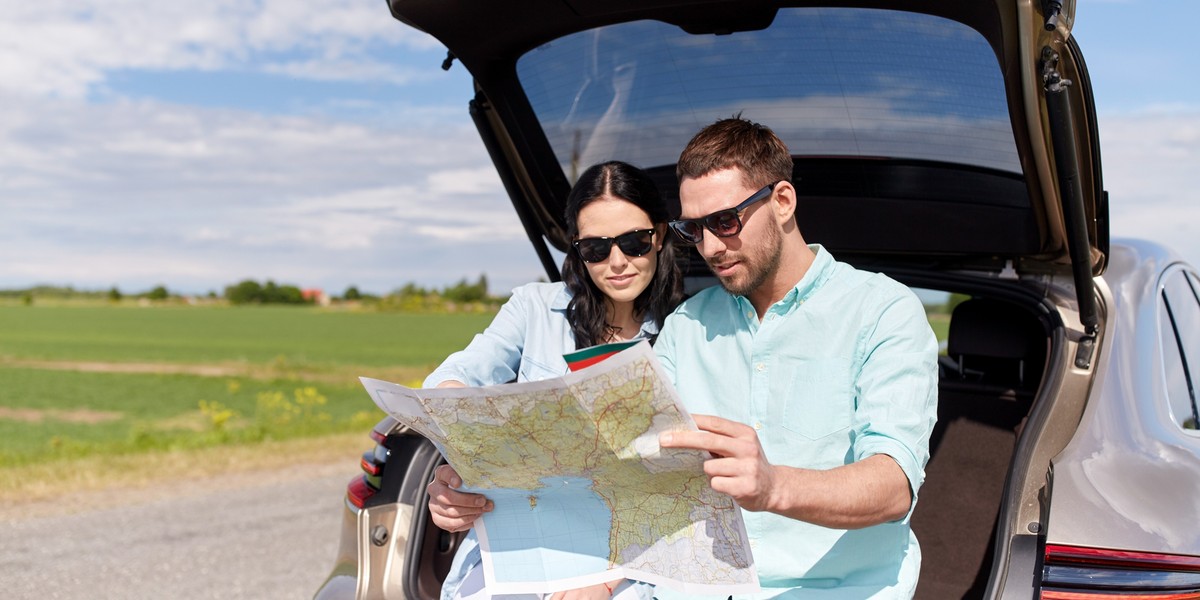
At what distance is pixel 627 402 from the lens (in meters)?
1.53

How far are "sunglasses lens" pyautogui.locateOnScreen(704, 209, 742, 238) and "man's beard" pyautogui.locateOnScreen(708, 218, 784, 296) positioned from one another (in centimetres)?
6

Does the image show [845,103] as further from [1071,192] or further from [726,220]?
[726,220]

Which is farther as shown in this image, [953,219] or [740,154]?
[953,219]

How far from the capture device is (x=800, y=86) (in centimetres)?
262

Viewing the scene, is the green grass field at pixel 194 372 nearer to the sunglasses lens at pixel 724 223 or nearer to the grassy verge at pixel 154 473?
the grassy verge at pixel 154 473

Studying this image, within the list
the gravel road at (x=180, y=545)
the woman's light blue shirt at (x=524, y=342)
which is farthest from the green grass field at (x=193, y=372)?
the gravel road at (x=180, y=545)

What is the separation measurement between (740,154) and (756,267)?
0.77 ft

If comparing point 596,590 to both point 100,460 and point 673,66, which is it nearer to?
point 673,66

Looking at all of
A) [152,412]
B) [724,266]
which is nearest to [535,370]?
[724,266]

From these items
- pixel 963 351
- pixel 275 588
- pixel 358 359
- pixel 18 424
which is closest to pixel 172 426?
pixel 18 424

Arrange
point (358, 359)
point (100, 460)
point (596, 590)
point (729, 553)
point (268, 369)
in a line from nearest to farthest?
point (729, 553) → point (596, 590) → point (100, 460) → point (268, 369) → point (358, 359)

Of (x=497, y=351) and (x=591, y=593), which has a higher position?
(x=497, y=351)

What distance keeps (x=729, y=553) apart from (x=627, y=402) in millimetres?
368

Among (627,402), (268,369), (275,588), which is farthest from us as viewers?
(268,369)
